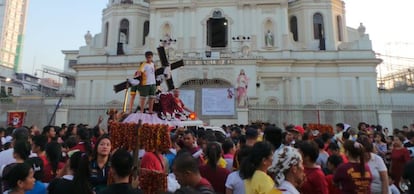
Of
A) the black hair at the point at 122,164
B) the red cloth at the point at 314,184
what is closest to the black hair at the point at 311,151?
the red cloth at the point at 314,184

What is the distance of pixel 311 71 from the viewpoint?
30.0 meters

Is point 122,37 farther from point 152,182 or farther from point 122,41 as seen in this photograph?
point 152,182

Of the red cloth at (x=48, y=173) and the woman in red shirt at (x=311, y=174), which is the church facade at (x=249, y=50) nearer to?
the red cloth at (x=48, y=173)

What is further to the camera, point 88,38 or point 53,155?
A: point 88,38

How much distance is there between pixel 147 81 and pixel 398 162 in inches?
246

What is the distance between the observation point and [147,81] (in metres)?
8.34

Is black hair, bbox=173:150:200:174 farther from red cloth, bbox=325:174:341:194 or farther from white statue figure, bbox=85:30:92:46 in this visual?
white statue figure, bbox=85:30:92:46

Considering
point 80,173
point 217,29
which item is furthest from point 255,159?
point 217,29

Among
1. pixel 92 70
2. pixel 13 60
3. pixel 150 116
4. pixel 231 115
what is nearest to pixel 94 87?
pixel 92 70

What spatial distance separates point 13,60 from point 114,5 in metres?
44.9

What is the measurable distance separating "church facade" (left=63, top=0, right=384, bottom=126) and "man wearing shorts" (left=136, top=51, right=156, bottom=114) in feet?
56.8

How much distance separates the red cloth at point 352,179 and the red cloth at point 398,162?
9.97ft

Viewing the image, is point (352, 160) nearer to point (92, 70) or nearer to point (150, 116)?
point (150, 116)

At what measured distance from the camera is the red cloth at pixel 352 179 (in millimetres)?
4238
